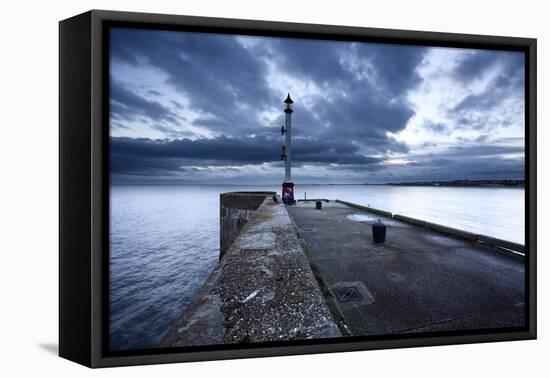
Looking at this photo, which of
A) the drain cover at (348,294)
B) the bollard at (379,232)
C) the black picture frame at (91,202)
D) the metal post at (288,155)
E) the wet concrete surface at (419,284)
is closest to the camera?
the black picture frame at (91,202)

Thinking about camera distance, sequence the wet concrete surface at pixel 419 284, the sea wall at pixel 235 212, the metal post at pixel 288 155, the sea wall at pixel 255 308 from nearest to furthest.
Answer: the sea wall at pixel 255 308, the wet concrete surface at pixel 419 284, the sea wall at pixel 235 212, the metal post at pixel 288 155

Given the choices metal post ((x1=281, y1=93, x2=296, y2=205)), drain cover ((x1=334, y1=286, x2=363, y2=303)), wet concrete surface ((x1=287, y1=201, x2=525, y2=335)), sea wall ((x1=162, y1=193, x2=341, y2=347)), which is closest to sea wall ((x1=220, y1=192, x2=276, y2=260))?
metal post ((x1=281, y1=93, x2=296, y2=205))

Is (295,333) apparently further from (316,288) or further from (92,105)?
(92,105)

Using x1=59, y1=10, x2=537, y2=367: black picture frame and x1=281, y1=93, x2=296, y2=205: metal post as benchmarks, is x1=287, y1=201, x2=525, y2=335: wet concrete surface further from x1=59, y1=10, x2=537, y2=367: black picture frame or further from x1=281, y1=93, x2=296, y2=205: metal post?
x1=281, y1=93, x2=296, y2=205: metal post

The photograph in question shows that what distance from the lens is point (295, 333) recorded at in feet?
7.43

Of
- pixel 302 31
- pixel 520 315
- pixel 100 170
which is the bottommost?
pixel 520 315

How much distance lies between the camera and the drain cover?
10.5 feet

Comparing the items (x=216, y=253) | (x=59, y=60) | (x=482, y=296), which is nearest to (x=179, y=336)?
(x=59, y=60)

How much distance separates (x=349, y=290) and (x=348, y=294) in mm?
121

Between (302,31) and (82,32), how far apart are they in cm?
254

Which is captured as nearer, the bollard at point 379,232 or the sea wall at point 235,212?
the bollard at point 379,232

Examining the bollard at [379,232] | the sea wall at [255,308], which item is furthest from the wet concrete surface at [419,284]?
the sea wall at [255,308]

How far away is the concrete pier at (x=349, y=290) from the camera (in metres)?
2.25

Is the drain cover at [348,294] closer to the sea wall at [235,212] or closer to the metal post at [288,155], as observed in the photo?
the sea wall at [235,212]
